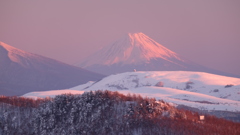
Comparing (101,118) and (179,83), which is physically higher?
(179,83)

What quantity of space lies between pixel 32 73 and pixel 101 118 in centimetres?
7942

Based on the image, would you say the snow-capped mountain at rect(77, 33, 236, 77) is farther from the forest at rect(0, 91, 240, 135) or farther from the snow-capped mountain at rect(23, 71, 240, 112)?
the forest at rect(0, 91, 240, 135)

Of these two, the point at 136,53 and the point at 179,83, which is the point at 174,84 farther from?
the point at 136,53

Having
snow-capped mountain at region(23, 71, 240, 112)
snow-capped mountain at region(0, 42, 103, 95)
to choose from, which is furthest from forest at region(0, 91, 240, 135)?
snow-capped mountain at region(0, 42, 103, 95)

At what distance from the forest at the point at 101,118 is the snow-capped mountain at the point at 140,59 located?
87.3m

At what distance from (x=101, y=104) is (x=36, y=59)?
279 ft

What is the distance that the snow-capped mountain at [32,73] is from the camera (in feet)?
271

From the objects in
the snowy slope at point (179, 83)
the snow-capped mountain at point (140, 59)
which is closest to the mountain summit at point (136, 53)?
the snow-capped mountain at point (140, 59)

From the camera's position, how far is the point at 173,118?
428 inches

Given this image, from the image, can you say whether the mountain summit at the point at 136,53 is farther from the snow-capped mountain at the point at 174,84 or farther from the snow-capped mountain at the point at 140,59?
the snow-capped mountain at the point at 174,84

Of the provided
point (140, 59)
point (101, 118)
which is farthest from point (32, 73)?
point (101, 118)

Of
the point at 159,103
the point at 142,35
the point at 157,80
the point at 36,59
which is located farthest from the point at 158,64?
the point at 159,103

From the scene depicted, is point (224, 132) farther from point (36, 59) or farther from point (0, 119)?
point (36, 59)

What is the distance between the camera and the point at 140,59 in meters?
107
